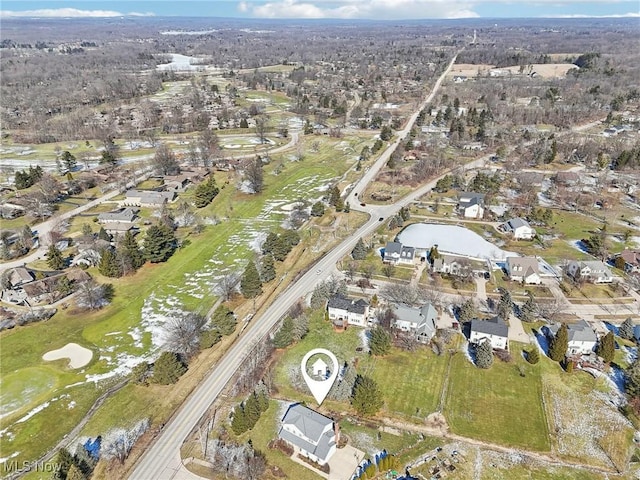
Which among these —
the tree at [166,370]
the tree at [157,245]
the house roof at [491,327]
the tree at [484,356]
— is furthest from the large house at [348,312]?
the tree at [157,245]

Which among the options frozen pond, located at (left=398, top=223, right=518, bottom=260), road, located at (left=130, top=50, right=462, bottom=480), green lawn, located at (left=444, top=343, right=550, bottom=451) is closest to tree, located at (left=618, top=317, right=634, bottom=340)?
green lawn, located at (left=444, top=343, right=550, bottom=451)

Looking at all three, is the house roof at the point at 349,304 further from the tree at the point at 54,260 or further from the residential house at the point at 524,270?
the tree at the point at 54,260

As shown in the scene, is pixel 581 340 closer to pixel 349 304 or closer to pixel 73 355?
pixel 349 304

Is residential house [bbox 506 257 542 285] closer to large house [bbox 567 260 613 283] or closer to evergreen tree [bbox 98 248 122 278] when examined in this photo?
large house [bbox 567 260 613 283]

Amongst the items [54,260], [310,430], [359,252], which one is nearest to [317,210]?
[359,252]

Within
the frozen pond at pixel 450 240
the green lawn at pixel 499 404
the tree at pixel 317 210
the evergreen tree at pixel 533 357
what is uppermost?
the evergreen tree at pixel 533 357
